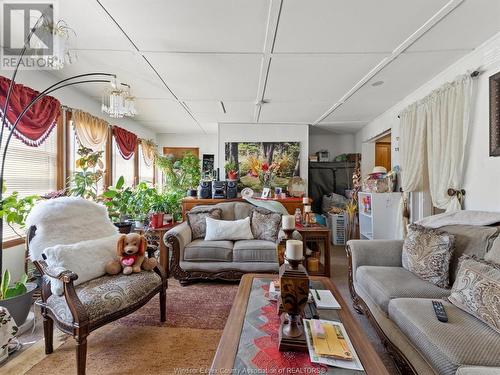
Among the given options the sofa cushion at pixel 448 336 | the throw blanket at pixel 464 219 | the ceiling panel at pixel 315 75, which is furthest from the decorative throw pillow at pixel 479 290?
the ceiling panel at pixel 315 75

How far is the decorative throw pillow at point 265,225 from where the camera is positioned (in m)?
3.03

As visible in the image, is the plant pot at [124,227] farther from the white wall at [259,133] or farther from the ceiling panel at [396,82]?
the ceiling panel at [396,82]

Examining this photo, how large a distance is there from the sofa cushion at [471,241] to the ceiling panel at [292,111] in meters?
2.38

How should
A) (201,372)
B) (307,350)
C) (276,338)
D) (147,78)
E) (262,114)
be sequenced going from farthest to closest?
(262,114) → (147,78) → (201,372) → (276,338) → (307,350)

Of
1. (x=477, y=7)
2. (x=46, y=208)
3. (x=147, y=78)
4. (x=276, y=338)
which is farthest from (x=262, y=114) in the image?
(x=276, y=338)

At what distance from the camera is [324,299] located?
156cm

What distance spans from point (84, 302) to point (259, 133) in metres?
3.92

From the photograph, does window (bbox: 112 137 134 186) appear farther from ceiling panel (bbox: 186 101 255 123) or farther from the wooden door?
the wooden door

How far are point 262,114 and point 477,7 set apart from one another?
2827 mm

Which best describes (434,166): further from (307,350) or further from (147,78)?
(147,78)

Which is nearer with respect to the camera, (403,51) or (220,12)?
(220,12)

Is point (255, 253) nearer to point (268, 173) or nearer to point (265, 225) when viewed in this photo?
point (265, 225)

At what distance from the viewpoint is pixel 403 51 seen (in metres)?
2.15

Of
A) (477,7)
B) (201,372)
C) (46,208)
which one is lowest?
(201,372)
